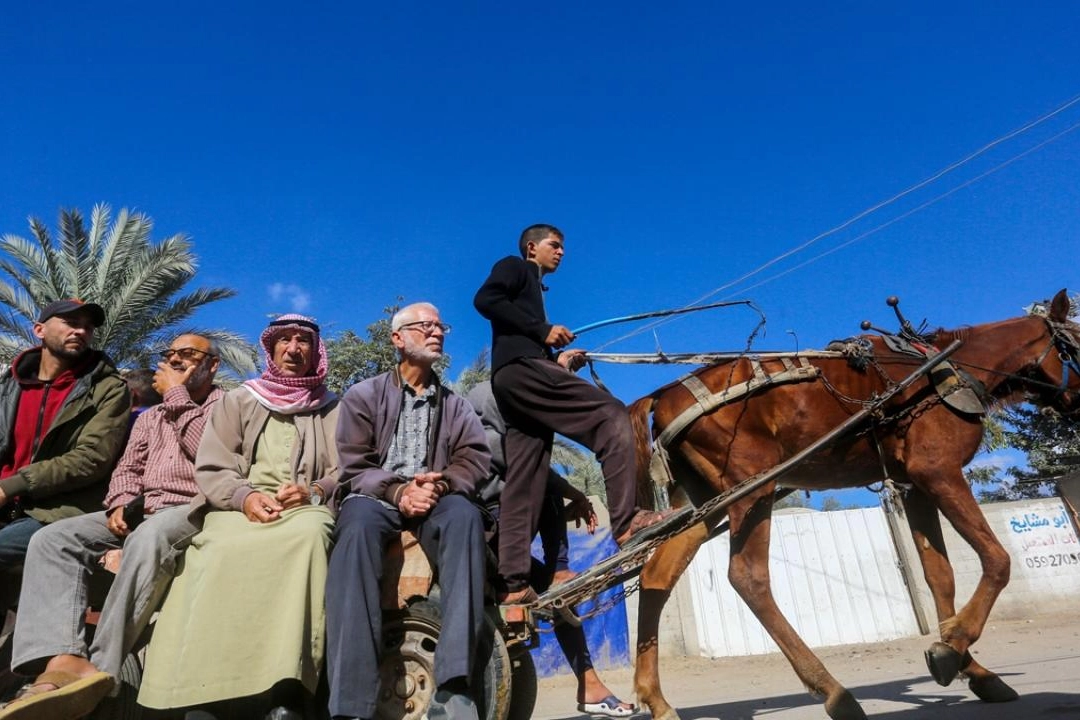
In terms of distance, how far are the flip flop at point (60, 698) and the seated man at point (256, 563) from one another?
19 centimetres

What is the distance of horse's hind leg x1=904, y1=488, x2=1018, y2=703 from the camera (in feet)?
13.2

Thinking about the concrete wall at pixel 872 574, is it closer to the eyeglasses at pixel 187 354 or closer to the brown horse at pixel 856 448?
the brown horse at pixel 856 448

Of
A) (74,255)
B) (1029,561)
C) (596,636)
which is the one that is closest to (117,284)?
(74,255)

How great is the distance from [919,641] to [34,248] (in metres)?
17.6

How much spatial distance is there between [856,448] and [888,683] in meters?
3.08

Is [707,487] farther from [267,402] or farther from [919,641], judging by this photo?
[919,641]

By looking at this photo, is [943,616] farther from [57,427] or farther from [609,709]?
[57,427]

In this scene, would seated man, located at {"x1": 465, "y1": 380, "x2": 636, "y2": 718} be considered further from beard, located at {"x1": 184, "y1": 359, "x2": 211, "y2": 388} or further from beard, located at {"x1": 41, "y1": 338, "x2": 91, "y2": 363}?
beard, located at {"x1": 41, "y1": 338, "x2": 91, "y2": 363}

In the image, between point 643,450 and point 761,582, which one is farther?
point 643,450

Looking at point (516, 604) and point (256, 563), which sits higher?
point (256, 563)

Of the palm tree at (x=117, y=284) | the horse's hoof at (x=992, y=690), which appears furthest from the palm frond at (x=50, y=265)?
the horse's hoof at (x=992, y=690)

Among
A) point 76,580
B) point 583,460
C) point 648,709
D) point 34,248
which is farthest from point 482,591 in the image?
point 583,460

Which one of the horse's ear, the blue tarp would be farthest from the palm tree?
the horse's ear

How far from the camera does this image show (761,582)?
4.55 metres
